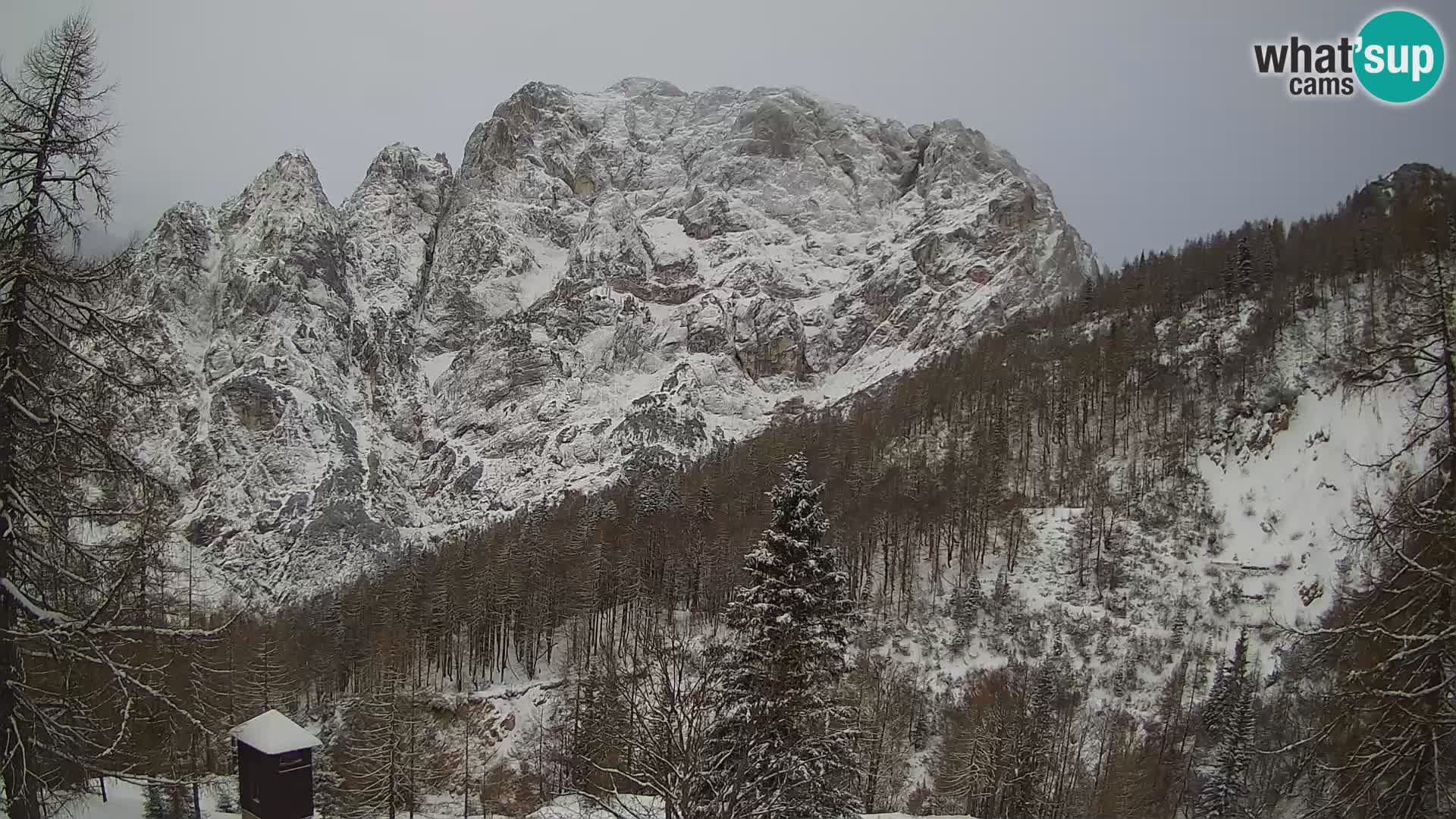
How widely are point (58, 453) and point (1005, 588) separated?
6195 centimetres

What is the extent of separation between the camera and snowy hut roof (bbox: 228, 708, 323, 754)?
887 inches


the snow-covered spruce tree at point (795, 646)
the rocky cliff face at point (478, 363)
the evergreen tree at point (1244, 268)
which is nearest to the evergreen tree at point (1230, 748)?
the snow-covered spruce tree at point (795, 646)

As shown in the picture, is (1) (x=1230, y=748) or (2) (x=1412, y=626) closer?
(2) (x=1412, y=626)

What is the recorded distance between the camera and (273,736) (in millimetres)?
22781

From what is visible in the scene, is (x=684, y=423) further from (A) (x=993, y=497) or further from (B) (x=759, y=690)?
(B) (x=759, y=690)

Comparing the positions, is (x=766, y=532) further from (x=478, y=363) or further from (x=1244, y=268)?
(x=478, y=363)

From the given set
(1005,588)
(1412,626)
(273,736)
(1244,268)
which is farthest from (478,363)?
(1412,626)

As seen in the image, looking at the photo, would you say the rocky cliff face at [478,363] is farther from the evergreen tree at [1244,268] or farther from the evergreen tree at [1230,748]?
the evergreen tree at [1230,748]

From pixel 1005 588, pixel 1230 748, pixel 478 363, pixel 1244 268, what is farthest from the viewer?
pixel 478 363

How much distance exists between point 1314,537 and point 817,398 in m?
121

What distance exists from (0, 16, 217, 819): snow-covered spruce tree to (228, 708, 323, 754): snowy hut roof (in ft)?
48.0

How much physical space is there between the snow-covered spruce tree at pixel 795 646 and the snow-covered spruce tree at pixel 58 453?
32.9ft

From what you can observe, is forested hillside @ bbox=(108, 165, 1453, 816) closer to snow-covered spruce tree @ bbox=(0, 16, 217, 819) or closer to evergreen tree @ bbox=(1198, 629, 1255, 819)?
evergreen tree @ bbox=(1198, 629, 1255, 819)

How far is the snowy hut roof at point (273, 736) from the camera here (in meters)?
22.5
